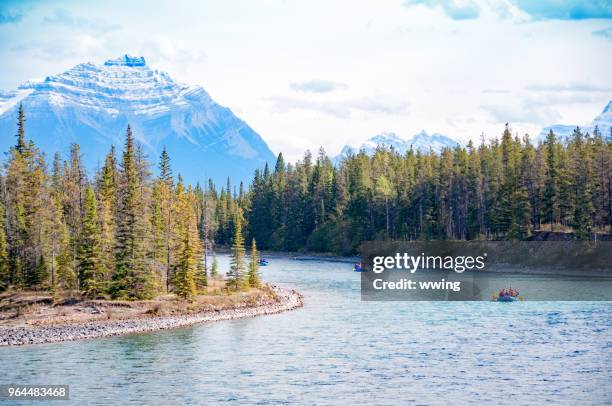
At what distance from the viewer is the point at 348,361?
5009cm

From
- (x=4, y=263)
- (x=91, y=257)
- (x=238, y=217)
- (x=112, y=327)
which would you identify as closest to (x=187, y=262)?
(x=91, y=257)

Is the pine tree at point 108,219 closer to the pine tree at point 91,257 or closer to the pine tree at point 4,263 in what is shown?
the pine tree at point 91,257

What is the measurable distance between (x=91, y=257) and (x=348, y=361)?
111 feet

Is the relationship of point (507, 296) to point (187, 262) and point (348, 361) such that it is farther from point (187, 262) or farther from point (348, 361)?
point (348, 361)

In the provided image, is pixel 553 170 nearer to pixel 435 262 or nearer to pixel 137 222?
pixel 435 262

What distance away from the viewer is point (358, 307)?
7719 centimetres

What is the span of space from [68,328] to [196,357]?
50.3ft

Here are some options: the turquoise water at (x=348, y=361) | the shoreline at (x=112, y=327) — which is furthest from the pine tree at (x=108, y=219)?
the turquoise water at (x=348, y=361)

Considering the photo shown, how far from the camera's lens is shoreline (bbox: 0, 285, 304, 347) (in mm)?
57188

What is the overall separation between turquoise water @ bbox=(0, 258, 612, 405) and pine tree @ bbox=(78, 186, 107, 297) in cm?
1398

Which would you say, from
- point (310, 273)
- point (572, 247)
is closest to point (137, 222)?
point (310, 273)

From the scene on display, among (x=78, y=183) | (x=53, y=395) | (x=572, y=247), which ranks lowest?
(x=53, y=395)

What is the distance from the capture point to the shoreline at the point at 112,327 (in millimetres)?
57188

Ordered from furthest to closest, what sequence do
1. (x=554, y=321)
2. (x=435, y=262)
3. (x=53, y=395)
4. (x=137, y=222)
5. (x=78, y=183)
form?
(x=435, y=262) < (x=78, y=183) < (x=137, y=222) < (x=554, y=321) < (x=53, y=395)
